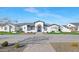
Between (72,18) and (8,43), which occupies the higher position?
(72,18)

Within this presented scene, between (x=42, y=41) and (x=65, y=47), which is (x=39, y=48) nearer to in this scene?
(x=42, y=41)

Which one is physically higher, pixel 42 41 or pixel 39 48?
pixel 42 41

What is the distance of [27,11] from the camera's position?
5.27 m

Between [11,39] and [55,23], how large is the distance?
2.37 ft

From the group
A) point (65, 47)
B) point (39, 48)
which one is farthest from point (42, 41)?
point (65, 47)

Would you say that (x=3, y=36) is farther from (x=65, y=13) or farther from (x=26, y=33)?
(x=65, y=13)

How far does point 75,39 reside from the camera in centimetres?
529

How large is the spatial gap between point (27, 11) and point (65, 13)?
59cm

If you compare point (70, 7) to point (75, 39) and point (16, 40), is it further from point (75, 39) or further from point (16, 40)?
point (16, 40)

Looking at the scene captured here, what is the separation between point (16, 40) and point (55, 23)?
0.66 m

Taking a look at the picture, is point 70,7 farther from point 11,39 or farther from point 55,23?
point 11,39

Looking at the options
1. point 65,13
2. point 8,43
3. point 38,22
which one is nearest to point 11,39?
point 8,43
